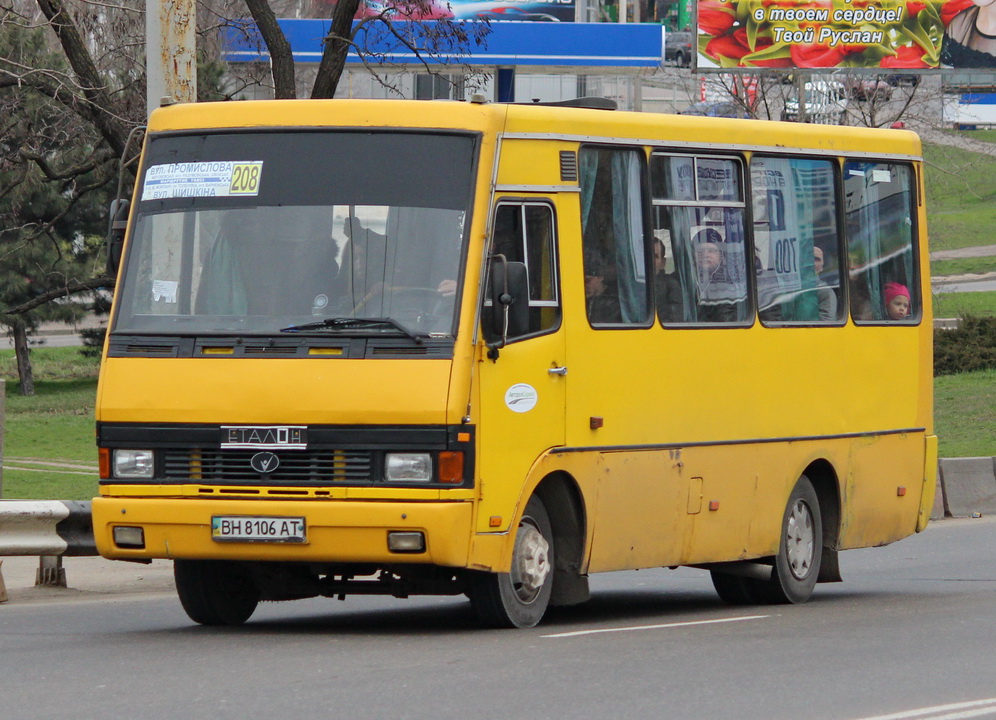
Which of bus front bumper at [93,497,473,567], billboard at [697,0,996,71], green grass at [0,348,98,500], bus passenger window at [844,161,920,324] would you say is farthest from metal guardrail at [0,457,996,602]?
billboard at [697,0,996,71]

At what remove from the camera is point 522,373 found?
1000 cm

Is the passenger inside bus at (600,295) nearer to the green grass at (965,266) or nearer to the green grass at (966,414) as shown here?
the green grass at (966,414)

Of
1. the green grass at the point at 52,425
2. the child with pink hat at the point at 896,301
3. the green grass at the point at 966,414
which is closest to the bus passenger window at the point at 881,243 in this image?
the child with pink hat at the point at 896,301

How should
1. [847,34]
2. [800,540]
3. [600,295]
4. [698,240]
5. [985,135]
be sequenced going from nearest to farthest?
[600,295] → [698,240] → [800,540] → [847,34] → [985,135]

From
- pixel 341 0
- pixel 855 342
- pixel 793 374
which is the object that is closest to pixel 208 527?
pixel 793 374

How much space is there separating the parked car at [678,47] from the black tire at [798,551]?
196 feet

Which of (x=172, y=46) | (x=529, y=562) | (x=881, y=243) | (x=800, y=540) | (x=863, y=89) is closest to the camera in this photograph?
(x=529, y=562)

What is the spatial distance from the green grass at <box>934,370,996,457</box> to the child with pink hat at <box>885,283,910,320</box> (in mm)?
12982

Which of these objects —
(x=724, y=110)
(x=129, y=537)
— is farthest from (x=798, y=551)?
(x=724, y=110)

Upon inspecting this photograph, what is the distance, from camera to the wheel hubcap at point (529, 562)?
1011 cm

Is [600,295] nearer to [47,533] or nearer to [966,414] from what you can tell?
[47,533]

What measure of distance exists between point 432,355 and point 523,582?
1.50 meters

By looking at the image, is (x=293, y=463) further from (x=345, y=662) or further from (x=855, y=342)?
(x=855, y=342)

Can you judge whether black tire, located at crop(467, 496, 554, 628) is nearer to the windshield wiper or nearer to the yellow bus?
the yellow bus
